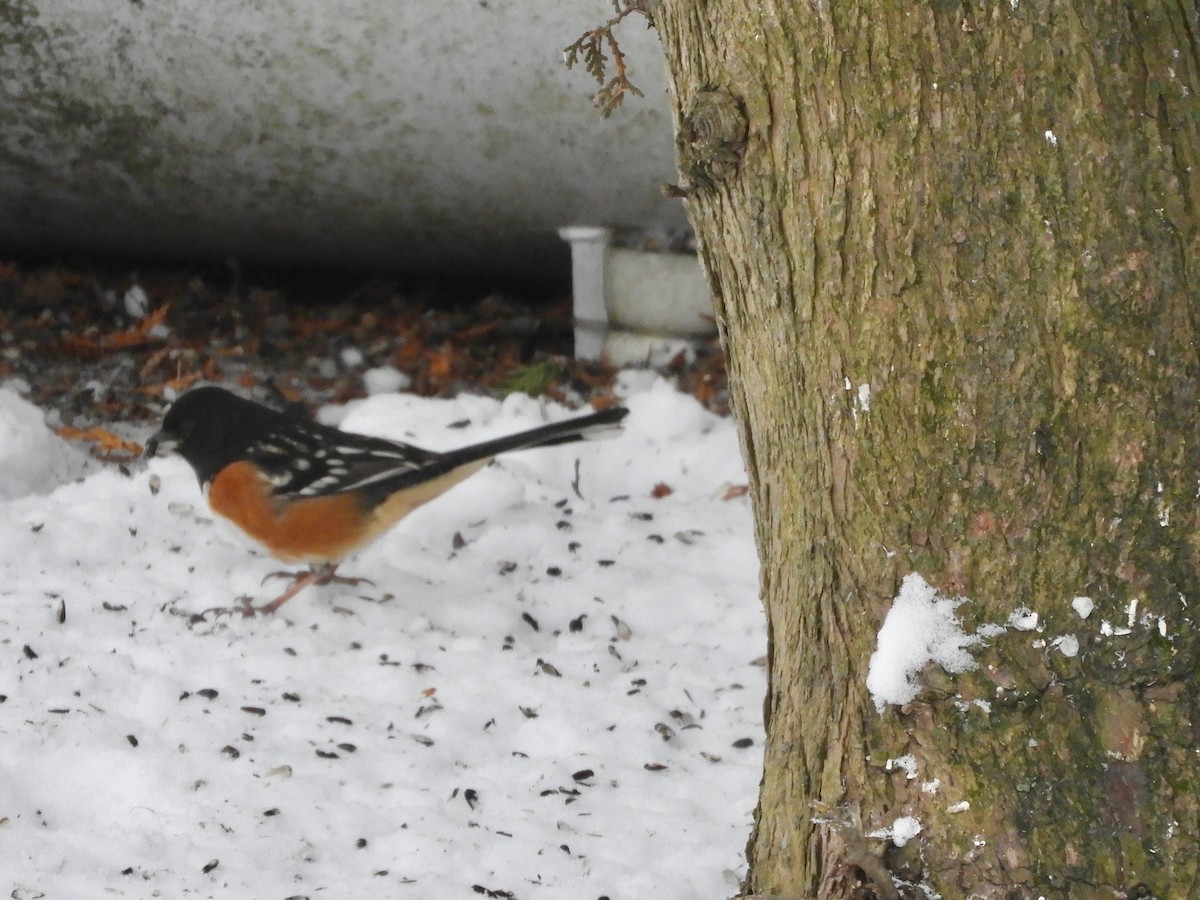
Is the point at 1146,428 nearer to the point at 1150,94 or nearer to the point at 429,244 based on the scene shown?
the point at 1150,94

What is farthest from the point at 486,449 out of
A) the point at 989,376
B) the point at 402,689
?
the point at 989,376

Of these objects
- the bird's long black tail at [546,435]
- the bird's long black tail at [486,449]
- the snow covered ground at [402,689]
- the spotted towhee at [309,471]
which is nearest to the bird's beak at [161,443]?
the spotted towhee at [309,471]

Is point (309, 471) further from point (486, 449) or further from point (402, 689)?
point (402, 689)

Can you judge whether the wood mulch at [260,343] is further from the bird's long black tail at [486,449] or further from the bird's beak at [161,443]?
the bird's long black tail at [486,449]

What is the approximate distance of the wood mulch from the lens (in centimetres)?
476

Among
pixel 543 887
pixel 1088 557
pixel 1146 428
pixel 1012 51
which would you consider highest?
pixel 1012 51

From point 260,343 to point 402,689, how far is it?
2423 millimetres

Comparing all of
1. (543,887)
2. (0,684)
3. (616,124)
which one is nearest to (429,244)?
(616,124)

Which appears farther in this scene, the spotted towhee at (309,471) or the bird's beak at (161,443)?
the bird's beak at (161,443)

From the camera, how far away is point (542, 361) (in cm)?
514

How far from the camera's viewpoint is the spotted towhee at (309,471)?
3.56 m

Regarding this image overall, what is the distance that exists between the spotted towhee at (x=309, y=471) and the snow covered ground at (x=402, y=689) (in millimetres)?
120

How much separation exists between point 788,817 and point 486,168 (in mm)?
3011

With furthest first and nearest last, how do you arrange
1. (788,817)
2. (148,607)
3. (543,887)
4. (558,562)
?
(558,562) → (148,607) → (543,887) → (788,817)
